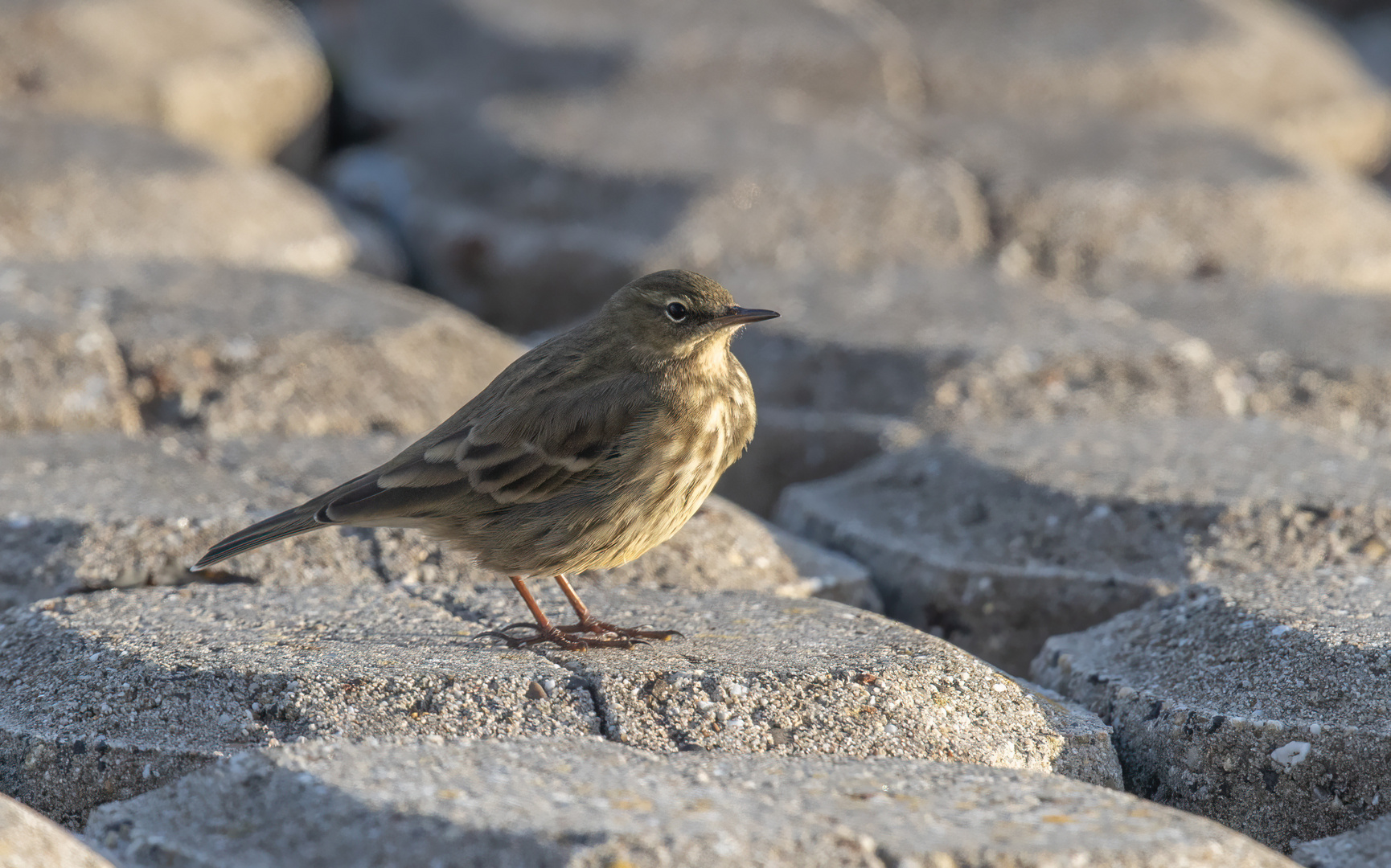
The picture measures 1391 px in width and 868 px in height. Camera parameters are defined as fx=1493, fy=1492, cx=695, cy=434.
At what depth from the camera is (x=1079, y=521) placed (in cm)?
399

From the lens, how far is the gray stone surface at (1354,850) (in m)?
2.61

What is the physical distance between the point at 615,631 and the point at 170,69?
211 inches

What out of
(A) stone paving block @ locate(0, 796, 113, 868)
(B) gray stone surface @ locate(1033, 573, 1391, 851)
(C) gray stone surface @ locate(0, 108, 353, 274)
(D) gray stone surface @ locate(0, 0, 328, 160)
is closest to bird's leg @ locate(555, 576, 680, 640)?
(B) gray stone surface @ locate(1033, 573, 1391, 851)

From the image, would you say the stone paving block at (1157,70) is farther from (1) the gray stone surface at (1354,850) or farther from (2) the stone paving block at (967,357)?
(1) the gray stone surface at (1354,850)

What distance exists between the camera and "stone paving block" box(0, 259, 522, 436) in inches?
182

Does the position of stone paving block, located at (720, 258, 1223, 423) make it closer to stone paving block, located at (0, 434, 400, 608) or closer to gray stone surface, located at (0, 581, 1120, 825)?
stone paving block, located at (0, 434, 400, 608)

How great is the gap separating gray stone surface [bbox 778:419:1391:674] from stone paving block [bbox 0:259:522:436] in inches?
54.5

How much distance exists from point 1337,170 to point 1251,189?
0.98 metres

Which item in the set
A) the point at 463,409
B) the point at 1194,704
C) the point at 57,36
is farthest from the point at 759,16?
the point at 1194,704

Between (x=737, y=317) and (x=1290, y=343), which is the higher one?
(x=737, y=317)

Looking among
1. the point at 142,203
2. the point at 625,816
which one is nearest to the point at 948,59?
the point at 142,203

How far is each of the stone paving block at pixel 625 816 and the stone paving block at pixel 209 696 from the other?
0.22 m

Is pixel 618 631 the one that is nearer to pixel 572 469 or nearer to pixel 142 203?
pixel 572 469

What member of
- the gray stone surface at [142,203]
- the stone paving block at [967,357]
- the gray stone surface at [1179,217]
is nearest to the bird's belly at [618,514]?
the stone paving block at [967,357]
